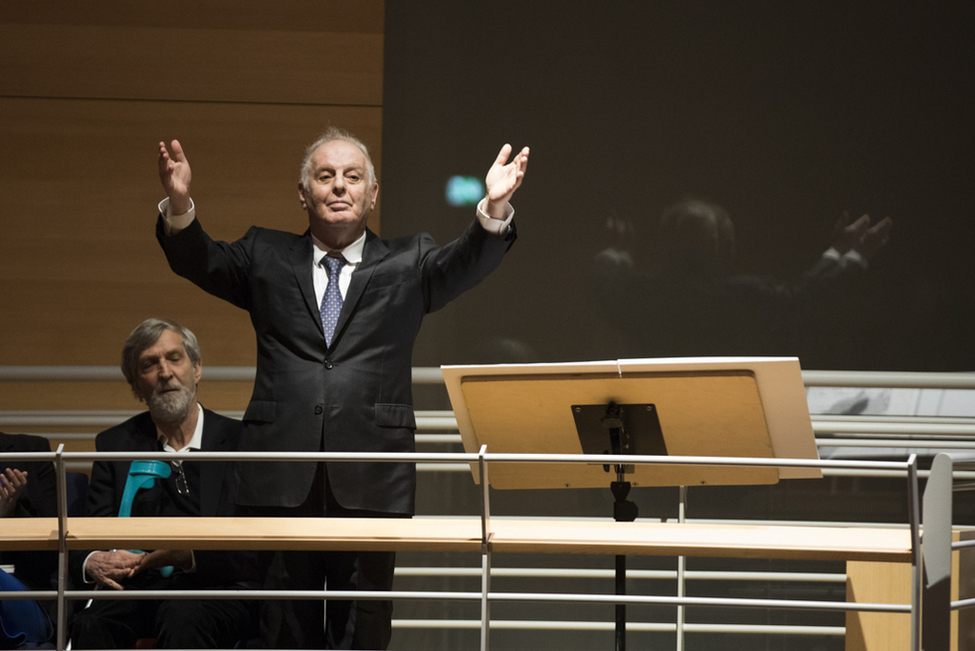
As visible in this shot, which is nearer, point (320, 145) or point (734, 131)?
point (320, 145)

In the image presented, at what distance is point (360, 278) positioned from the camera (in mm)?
2059

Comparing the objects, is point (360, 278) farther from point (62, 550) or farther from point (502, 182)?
point (62, 550)

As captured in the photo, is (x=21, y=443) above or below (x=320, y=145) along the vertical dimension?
below

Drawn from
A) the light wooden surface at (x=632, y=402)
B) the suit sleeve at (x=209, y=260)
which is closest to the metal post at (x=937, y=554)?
the light wooden surface at (x=632, y=402)

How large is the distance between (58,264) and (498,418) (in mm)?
2607

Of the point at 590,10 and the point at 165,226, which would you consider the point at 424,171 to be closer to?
the point at 590,10

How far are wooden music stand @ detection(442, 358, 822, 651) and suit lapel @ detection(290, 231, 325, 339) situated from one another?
438mm

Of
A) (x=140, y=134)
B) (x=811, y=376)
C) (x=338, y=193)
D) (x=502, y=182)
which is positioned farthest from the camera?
(x=140, y=134)

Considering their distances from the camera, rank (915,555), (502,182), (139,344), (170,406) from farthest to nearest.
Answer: (139,344) < (170,406) < (502,182) < (915,555)

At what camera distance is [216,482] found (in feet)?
7.42

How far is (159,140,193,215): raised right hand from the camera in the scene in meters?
1.97

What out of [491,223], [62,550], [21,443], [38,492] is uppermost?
[491,223]

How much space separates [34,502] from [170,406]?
44 cm

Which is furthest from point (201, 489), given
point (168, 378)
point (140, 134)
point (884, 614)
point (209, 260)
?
point (140, 134)
